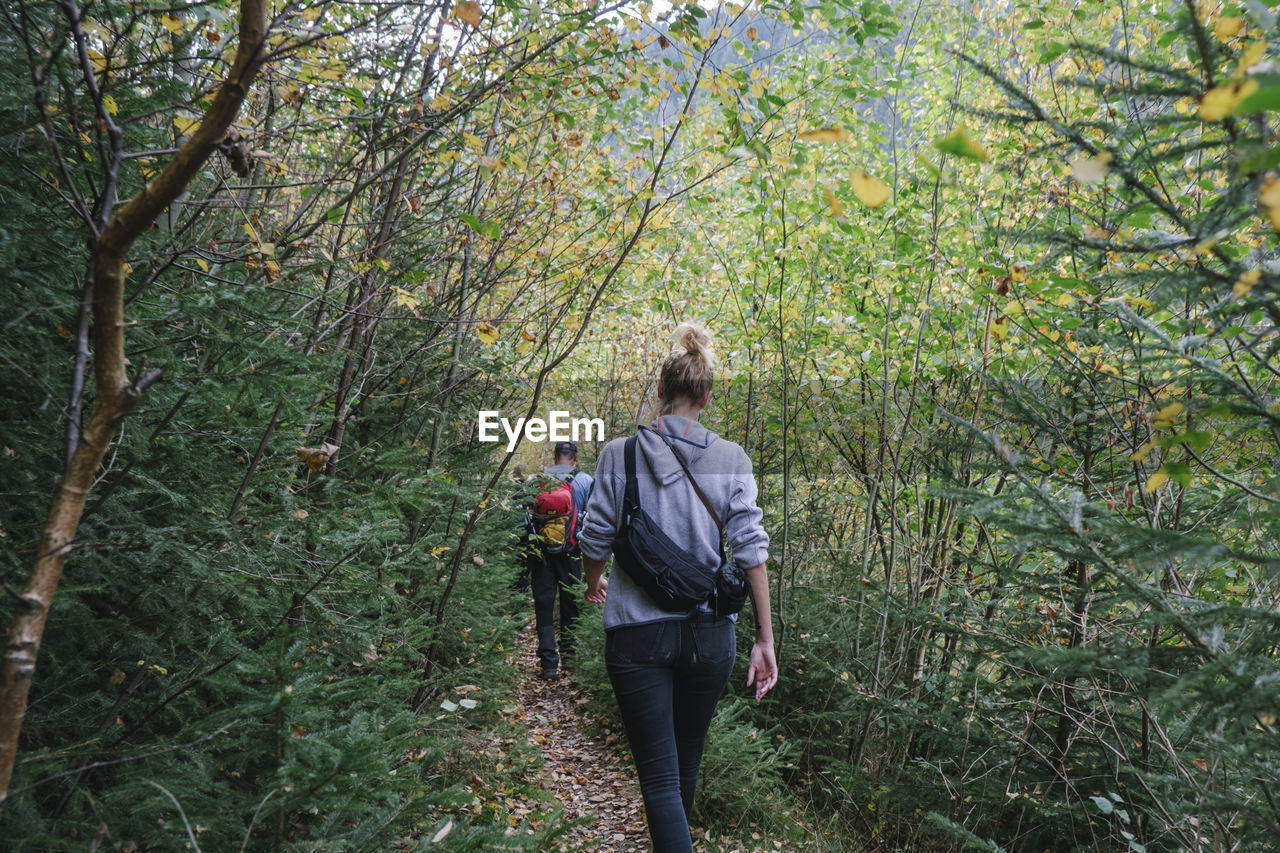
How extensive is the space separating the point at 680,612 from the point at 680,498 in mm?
460

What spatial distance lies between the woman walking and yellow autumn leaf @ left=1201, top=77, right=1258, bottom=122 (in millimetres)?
2196

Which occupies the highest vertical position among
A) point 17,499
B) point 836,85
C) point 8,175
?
point 836,85

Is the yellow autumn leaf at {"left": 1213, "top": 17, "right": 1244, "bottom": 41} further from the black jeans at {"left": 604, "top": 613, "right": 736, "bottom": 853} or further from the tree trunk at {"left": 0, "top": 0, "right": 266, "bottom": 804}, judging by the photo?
the black jeans at {"left": 604, "top": 613, "right": 736, "bottom": 853}

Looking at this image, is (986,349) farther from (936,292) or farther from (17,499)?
(17,499)

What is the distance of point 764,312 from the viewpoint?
6.21m

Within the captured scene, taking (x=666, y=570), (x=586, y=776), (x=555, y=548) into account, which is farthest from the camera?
(x=555, y=548)

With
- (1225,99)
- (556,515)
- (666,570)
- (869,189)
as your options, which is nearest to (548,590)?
(556,515)

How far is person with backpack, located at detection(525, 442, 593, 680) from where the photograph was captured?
6777 mm

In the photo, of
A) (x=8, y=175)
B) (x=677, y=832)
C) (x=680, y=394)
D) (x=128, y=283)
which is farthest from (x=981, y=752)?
(x=8, y=175)

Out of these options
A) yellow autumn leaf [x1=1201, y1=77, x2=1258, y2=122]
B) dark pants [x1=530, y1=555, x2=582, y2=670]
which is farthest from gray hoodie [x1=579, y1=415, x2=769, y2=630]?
dark pants [x1=530, y1=555, x2=582, y2=670]

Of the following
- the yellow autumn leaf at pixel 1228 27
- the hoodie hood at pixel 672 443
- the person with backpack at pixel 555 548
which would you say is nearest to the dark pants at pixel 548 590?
the person with backpack at pixel 555 548

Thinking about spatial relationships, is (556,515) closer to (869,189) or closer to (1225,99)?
(869,189)

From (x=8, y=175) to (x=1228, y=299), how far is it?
10.9ft

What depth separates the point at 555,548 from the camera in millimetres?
6930
